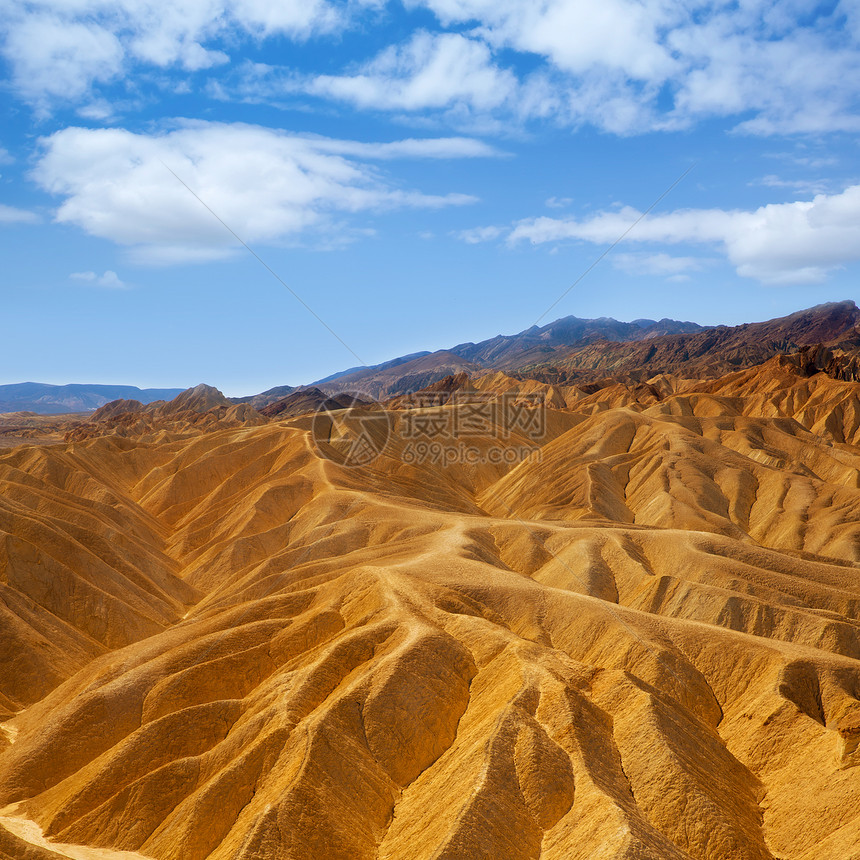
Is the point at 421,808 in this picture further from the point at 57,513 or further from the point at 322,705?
the point at 57,513

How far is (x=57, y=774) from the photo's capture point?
36844 mm

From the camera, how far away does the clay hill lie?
93.2 feet

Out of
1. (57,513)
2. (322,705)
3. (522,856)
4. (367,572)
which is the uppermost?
(57,513)

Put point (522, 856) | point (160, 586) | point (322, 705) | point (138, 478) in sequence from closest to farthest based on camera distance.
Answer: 1. point (522, 856)
2. point (322, 705)
3. point (160, 586)
4. point (138, 478)

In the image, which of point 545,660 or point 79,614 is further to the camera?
point 79,614

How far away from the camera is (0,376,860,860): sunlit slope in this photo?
2833cm

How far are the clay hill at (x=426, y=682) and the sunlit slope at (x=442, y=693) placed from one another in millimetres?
149

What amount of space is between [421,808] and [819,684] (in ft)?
69.6

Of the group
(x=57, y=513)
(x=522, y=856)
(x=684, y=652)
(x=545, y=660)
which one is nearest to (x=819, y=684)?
(x=684, y=652)

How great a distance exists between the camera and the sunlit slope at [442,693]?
2833 cm

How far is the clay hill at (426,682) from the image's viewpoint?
28.4 meters

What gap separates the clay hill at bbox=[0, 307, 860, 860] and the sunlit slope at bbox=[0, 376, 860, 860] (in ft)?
0.49

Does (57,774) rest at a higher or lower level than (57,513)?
lower

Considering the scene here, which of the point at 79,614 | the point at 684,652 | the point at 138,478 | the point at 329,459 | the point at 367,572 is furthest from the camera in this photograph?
the point at 138,478
